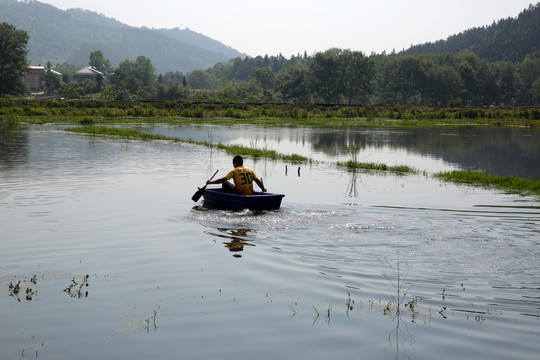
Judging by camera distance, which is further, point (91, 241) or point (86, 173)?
point (86, 173)

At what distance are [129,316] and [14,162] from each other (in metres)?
23.5

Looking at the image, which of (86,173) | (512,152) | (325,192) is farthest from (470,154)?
(86,173)

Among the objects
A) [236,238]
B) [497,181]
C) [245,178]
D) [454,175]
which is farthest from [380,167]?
[236,238]

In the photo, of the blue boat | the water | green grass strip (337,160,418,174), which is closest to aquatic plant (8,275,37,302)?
the water

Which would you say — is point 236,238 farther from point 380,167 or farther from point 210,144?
point 210,144

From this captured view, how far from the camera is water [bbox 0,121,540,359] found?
23.9ft

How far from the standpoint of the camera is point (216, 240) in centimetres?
1348

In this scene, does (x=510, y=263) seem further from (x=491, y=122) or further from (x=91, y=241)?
(x=491, y=122)

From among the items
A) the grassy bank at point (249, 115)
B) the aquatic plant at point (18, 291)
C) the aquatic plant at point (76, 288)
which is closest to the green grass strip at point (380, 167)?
the aquatic plant at point (76, 288)

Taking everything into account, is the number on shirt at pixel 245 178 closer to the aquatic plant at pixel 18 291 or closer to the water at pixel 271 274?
the water at pixel 271 274

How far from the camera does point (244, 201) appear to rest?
1605cm

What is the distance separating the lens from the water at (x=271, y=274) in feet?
23.9

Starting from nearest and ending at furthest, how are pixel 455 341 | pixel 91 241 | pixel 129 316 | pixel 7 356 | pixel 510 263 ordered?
pixel 7 356 < pixel 455 341 < pixel 129 316 < pixel 510 263 < pixel 91 241

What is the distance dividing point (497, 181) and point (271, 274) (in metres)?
17.0
